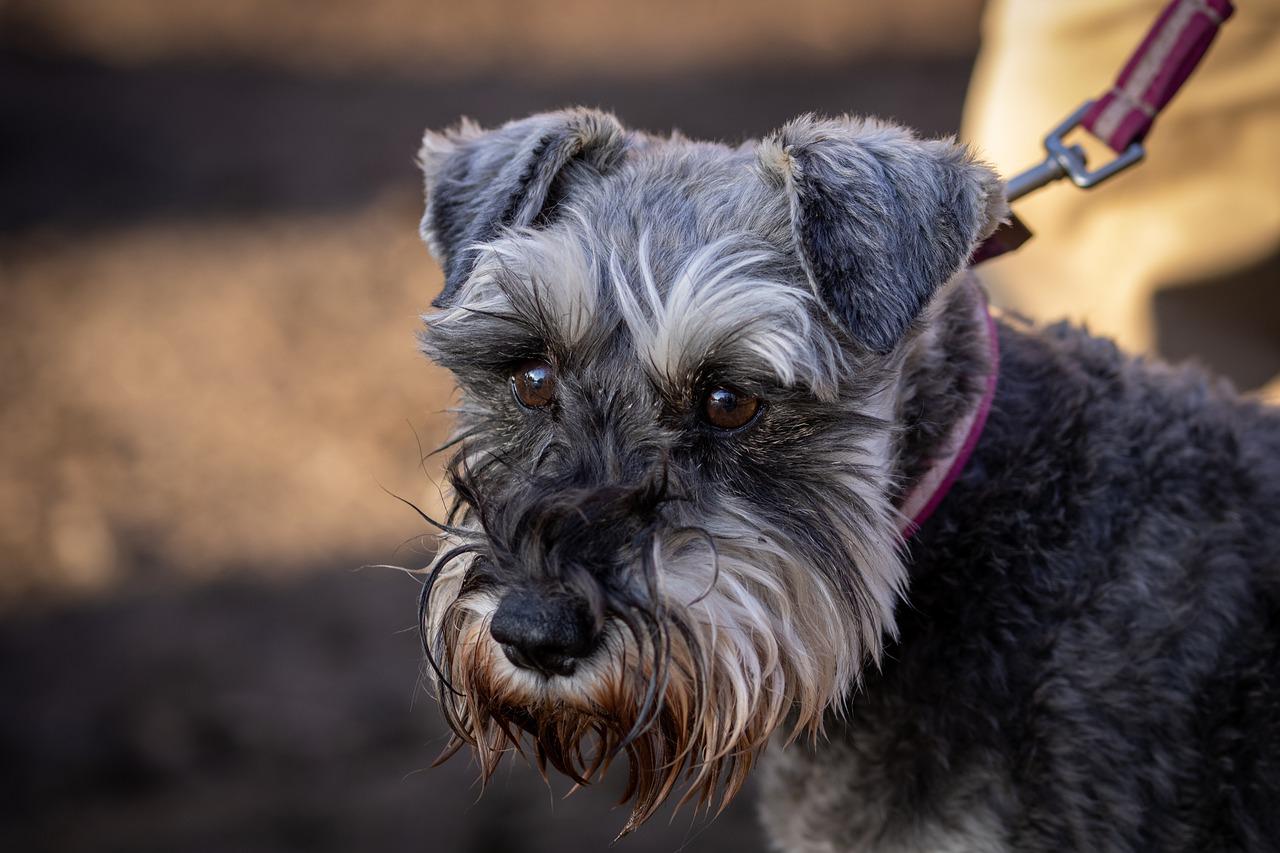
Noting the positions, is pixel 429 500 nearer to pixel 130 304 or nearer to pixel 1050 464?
pixel 130 304

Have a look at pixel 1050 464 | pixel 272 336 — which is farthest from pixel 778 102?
pixel 1050 464

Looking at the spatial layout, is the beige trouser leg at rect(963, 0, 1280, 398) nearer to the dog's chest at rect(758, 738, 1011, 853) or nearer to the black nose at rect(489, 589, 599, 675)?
the dog's chest at rect(758, 738, 1011, 853)

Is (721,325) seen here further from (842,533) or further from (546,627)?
(546,627)

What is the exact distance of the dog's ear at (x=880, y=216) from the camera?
106 inches

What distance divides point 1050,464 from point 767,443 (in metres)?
0.81

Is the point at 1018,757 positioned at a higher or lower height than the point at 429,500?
higher

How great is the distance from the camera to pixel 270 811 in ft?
16.2

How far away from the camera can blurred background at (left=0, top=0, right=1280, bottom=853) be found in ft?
16.1

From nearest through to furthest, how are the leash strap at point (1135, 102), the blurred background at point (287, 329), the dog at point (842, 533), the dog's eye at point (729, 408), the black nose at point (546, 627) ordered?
the black nose at point (546, 627) → the dog at point (842, 533) → the dog's eye at point (729, 408) → the leash strap at point (1135, 102) → the blurred background at point (287, 329)

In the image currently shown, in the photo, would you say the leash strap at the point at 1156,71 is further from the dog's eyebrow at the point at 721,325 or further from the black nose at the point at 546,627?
the black nose at the point at 546,627

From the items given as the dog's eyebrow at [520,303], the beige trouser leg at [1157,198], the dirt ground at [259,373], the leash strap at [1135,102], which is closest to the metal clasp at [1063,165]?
the leash strap at [1135,102]

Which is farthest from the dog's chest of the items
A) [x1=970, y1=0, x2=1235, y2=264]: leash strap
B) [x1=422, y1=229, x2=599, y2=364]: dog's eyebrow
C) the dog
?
[x1=970, y1=0, x2=1235, y2=264]: leash strap

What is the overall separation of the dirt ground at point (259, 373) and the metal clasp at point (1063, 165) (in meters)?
2.35

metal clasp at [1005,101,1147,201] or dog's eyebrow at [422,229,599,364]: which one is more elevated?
metal clasp at [1005,101,1147,201]
